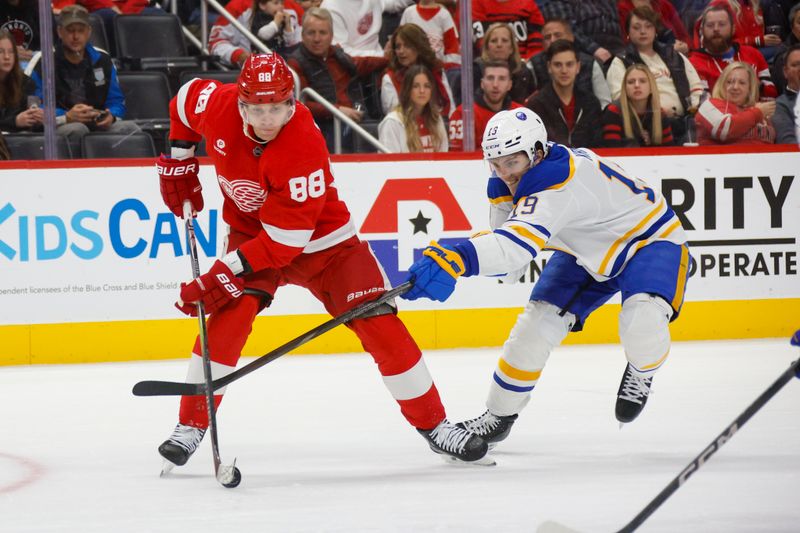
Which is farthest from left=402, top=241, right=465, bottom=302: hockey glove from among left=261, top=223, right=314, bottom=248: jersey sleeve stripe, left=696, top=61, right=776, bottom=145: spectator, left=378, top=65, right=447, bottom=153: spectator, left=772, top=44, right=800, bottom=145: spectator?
left=772, top=44, right=800, bottom=145: spectator

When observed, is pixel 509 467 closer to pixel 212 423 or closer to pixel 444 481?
pixel 444 481

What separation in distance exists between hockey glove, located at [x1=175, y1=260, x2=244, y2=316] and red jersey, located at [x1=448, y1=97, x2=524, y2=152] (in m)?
2.63

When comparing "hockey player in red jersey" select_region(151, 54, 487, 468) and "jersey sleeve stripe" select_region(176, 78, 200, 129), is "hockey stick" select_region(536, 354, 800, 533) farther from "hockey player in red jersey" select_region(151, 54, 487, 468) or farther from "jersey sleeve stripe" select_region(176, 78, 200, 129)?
"jersey sleeve stripe" select_region(176, 78, 200, 129)

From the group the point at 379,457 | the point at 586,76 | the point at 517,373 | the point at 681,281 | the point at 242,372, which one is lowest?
the point at 379,457

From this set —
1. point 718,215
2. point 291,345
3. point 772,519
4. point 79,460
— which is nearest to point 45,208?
point 79,460

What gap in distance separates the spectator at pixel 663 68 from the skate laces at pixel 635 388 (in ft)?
8.53

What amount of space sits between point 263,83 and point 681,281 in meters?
1.38

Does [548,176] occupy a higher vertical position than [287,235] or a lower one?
higher

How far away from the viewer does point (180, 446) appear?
10.4 feet

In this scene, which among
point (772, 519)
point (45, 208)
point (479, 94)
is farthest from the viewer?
point (479, 94)

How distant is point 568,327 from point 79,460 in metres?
1.52

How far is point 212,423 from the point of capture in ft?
10.1

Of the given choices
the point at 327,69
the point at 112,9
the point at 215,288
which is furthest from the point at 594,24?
the point at 215,288

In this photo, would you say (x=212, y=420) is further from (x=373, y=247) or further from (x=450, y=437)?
(x=373, y=247)
